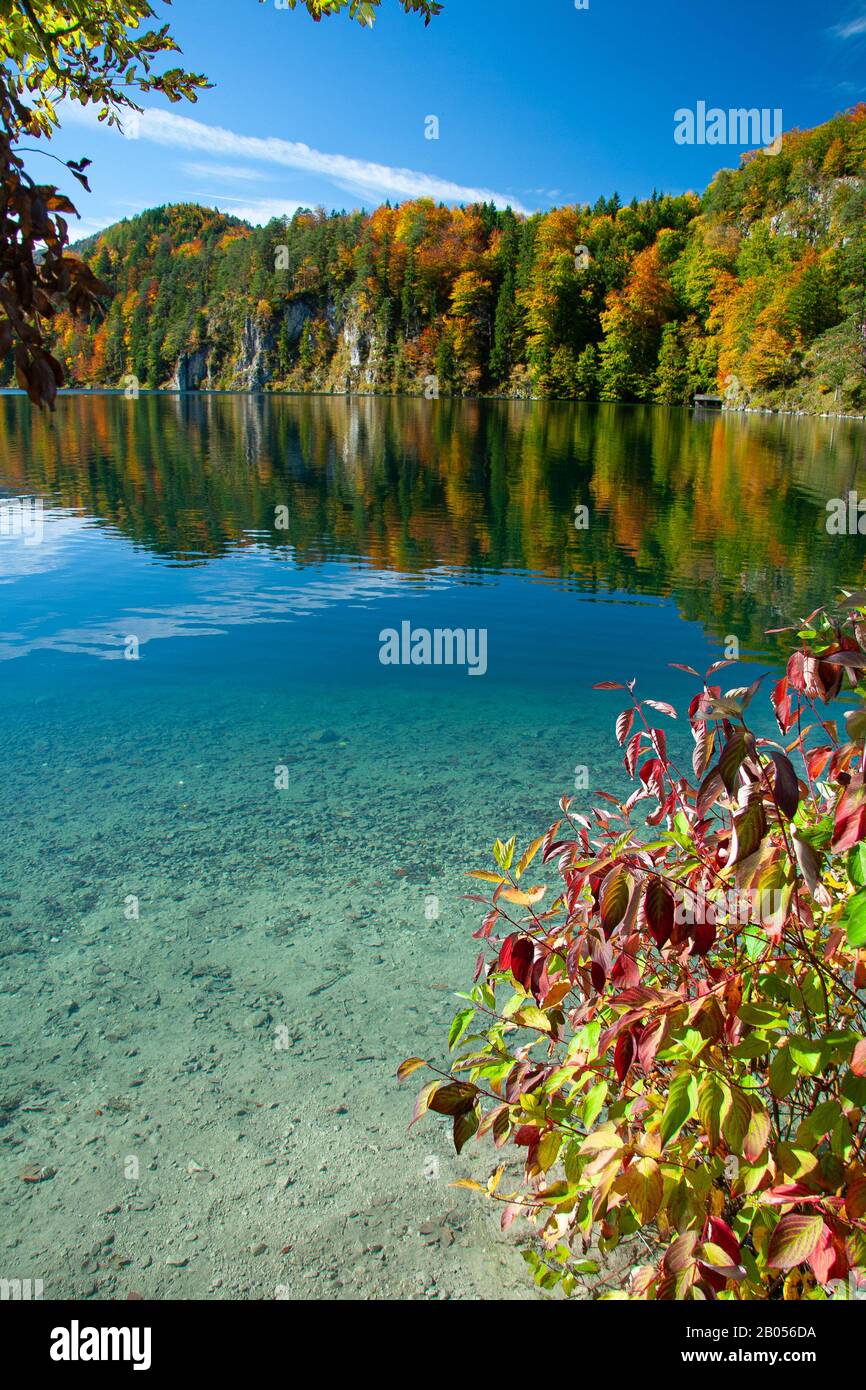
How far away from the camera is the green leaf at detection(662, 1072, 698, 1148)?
2014 mm

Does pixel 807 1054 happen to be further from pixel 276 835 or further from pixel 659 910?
pixel 276 835

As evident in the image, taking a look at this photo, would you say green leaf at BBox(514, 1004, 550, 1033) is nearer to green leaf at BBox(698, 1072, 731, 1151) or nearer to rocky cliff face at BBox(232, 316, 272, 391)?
green leaf at BBox(698, 1072, 731, 1151)

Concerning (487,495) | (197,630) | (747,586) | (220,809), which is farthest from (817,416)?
(220,809)

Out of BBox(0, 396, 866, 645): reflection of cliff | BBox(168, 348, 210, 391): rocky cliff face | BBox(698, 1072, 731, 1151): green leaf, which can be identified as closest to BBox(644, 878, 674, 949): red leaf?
BBox(698, 1072, 731, 1151): green leaf

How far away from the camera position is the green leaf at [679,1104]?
201 centimetres

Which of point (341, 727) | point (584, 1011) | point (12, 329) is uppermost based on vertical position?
point (12, 329)

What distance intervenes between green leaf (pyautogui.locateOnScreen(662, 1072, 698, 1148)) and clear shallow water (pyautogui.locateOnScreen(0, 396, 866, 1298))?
2.11 meters

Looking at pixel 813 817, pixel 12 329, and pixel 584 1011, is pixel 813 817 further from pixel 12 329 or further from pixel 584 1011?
pixel 12 329

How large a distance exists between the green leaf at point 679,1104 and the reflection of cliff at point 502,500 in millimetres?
13890

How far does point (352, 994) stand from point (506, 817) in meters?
2.91

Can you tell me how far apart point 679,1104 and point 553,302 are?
451 ft

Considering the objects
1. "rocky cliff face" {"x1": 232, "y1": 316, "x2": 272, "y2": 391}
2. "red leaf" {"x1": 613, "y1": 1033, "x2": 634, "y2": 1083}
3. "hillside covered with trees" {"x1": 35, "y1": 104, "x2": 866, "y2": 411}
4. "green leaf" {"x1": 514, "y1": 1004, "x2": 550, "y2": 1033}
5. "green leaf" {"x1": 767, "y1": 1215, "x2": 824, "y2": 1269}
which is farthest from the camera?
"rocky cliff face" {"x1": 232, "y1": 316, "x2": 272, "y2": 391}

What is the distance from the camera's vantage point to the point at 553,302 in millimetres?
125812

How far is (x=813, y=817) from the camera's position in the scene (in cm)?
314
